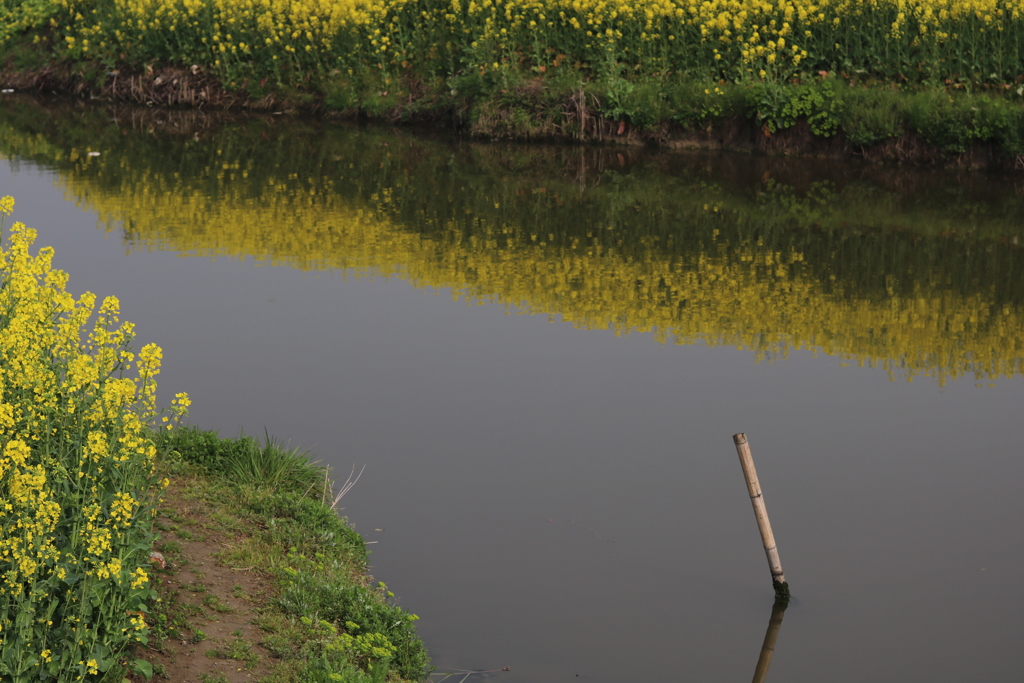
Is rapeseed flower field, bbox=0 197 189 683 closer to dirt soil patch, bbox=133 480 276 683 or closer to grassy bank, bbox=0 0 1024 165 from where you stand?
dirt soil patch, bbox=133 480 276 683

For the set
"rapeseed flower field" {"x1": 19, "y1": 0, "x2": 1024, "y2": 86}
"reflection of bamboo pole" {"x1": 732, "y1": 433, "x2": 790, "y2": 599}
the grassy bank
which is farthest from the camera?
"rapeseed flower field" {"x1": 19, "y1": 0, "x2": 1024, "y2": 86}

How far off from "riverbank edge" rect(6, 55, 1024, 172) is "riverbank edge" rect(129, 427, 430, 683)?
13.5m

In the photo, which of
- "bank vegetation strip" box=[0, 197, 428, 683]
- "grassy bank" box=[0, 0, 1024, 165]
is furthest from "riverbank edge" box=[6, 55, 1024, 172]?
"bank vegetation strip" box=[0, 197, 428, 683]

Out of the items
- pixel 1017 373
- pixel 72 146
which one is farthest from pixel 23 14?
pixel 1017 373

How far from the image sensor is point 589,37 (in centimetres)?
2236

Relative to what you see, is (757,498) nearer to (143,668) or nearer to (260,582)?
(260,582)

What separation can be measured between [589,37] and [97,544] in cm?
1864

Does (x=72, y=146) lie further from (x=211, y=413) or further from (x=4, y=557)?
(x=4, y=557)

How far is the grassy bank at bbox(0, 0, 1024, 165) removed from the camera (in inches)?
760

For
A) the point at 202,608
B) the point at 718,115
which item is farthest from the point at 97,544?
the point at 718,115

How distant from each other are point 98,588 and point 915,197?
14.8 metres

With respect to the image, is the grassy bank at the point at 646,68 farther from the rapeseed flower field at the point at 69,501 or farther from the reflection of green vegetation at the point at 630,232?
the rapeseed flower field at the point at 69,501

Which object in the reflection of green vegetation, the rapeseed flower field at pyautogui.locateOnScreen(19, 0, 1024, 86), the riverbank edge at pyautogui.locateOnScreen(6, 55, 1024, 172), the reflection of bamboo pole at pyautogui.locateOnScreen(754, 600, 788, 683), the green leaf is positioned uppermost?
the rapeseed flower field at pyautogui.locateOnScreen(19, 0, 1024, 86)

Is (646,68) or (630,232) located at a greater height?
(646,68)
